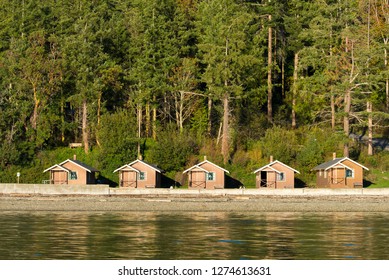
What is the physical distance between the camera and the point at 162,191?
276 ft

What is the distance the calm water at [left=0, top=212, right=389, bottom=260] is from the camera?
4116cm

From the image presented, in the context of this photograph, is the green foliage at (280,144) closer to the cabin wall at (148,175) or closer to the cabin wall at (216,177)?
the cabin wall at (216,177)

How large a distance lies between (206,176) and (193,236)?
43638 mm

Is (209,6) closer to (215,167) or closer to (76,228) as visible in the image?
(215,167)

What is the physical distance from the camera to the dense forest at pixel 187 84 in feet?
321

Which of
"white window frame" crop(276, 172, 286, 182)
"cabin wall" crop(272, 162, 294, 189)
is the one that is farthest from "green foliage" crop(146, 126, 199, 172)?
"white window frame" crop(276, 172, 286, 182)

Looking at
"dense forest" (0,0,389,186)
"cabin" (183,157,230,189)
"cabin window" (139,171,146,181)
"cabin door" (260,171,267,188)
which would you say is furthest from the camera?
"dense forest" (0,0,389,186)

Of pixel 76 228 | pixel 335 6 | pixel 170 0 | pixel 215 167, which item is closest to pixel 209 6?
pixel 170 0

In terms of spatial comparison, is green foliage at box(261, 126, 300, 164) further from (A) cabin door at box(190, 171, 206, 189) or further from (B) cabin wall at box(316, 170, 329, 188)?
(A) cabin door at box(190, 171, 206, 189)

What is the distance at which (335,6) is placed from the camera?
98688 mm

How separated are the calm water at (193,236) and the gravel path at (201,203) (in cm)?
599

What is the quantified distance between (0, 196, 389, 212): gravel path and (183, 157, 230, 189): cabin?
10.6 metres

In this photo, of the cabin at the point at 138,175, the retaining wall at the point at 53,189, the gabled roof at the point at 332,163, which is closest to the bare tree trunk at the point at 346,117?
the gabled roof at the point at 332,163

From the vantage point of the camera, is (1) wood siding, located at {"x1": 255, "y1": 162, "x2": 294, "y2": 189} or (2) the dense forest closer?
(1) wood siding, located at {"x1": 255, "y1": 162, "x2": 294, "y2": 189}
